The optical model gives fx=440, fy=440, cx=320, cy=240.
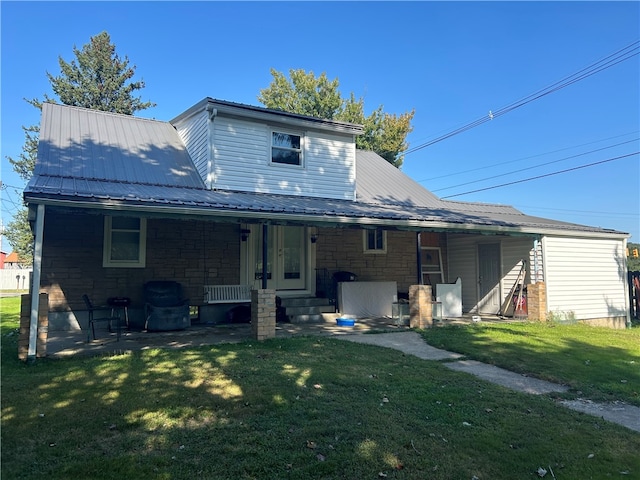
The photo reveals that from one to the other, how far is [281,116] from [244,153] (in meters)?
1.46

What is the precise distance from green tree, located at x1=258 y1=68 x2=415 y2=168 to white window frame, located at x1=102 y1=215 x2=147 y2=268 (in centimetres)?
2040

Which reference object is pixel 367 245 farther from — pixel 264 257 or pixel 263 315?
pixel 263 315

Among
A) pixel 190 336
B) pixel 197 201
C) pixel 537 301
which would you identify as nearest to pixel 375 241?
pixel 537 301

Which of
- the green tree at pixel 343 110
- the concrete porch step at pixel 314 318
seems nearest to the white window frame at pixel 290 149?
the concrete porch step at pixel 314 318

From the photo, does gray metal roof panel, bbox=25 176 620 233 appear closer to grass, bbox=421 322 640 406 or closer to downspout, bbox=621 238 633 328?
grass, bbox=421 322 640 406

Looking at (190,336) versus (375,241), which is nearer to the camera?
(190,336)

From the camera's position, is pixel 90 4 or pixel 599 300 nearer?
pixel 90 4

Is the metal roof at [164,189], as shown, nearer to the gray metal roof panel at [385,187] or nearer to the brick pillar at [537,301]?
the gray metal roof panel at [385,187]

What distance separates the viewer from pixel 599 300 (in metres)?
13.7

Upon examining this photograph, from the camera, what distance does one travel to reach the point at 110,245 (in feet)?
33.4

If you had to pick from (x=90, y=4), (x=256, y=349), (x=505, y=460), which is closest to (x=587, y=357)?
(x=505, y=460)

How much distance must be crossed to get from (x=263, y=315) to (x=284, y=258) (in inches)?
157

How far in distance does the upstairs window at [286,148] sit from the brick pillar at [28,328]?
269 inches

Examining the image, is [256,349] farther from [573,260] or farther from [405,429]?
[573,260]
